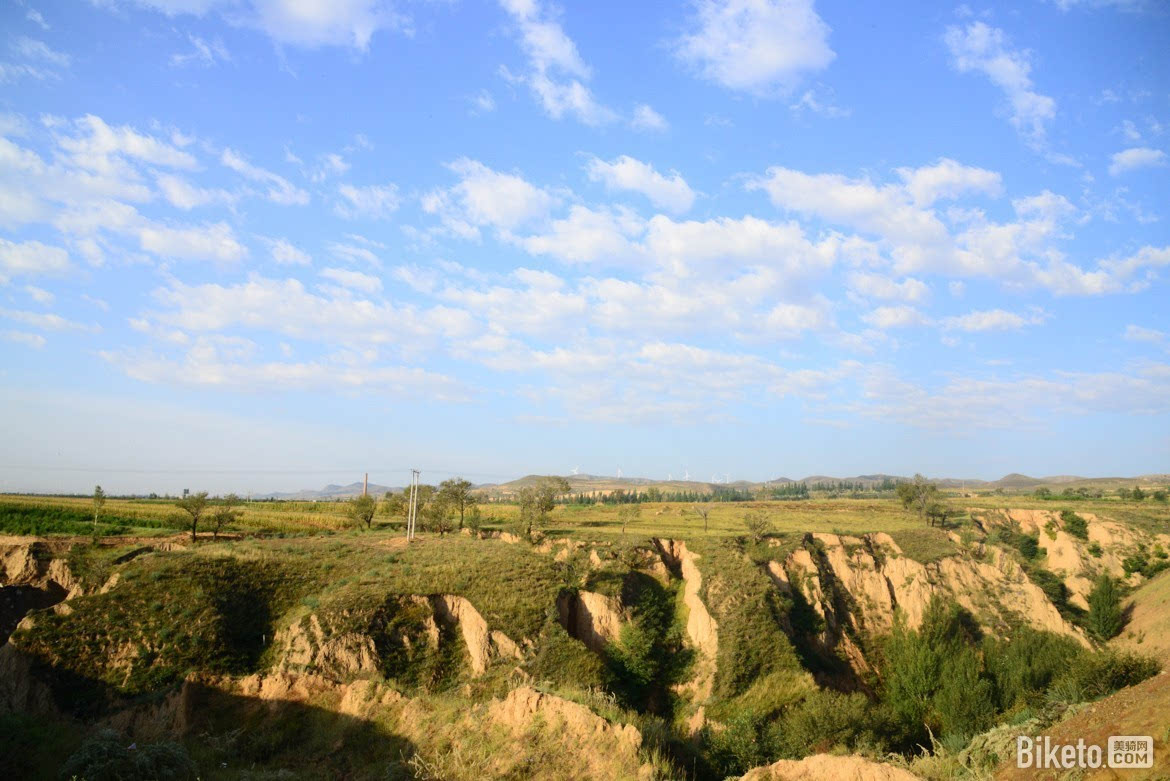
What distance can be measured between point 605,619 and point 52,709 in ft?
Result: 83.6

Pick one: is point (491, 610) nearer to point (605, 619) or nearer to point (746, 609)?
point (605, 619)

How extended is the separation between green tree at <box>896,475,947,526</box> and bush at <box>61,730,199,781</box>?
79098 millimetres

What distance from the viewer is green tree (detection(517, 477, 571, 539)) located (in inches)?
2258

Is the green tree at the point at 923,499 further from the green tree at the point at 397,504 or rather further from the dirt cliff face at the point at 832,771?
the dirt cliff face at the point at 832,771

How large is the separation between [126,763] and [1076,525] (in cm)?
8438

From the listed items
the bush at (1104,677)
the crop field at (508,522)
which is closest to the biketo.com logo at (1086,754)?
the bush at (1104,677)

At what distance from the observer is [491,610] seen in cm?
3144

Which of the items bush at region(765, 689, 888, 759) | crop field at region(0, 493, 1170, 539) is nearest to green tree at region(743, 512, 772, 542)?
crop field at region(0, 493, 1170, 539)

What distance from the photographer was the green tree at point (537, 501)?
57353mm

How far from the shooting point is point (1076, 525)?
6581 cm

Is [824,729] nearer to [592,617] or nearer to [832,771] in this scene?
[832,771]

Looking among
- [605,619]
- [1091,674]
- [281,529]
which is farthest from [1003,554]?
[281,529]

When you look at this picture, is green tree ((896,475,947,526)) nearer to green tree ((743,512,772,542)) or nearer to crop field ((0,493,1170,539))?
crop field ((0,493,1170,539))

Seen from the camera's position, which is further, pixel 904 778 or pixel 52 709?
pixel 52 709
